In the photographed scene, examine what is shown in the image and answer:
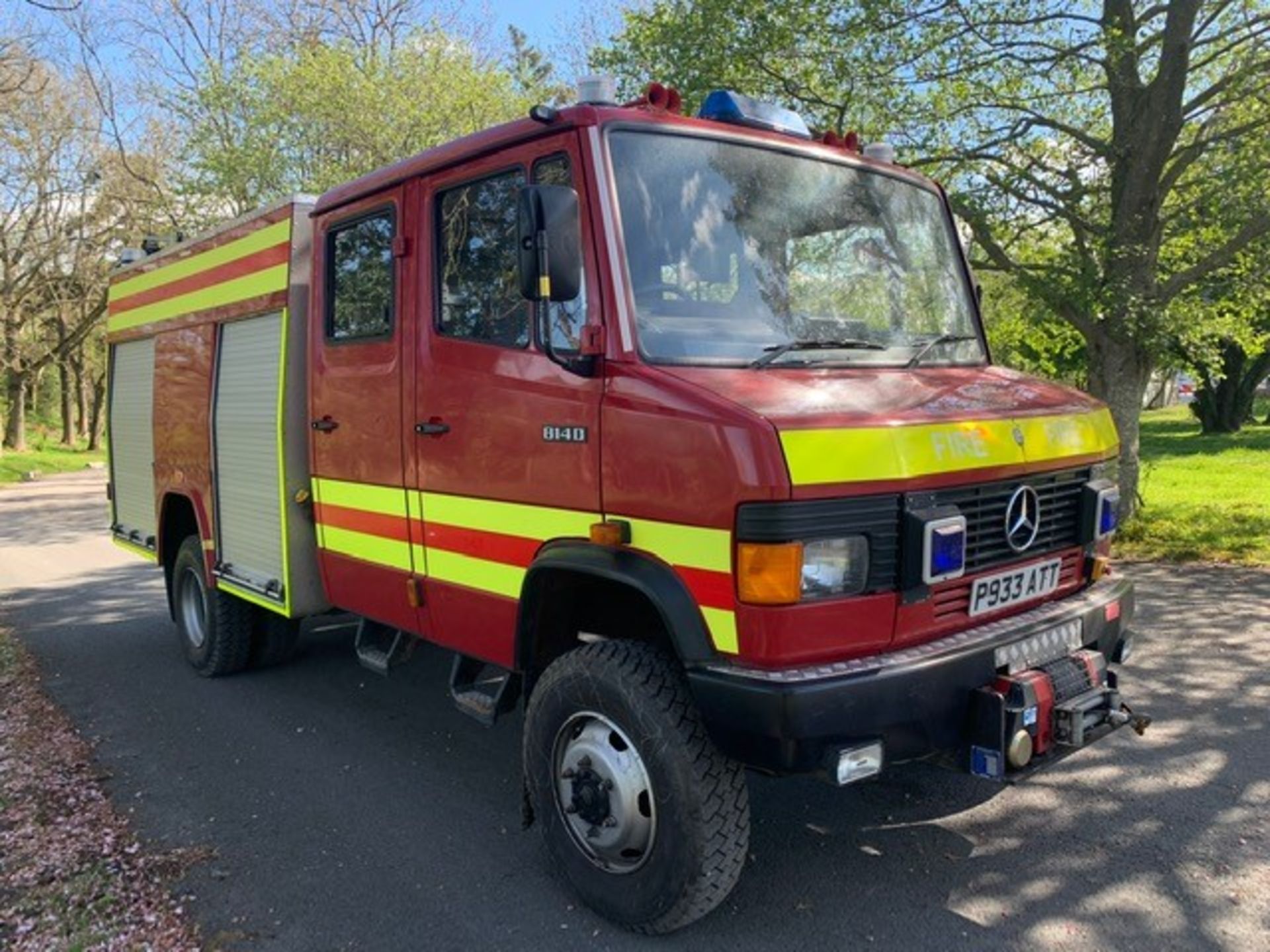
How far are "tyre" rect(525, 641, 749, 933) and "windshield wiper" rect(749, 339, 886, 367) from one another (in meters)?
1.04

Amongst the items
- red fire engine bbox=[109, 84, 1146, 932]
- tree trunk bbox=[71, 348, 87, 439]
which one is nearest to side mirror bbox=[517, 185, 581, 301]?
red fire engine bbox=[109, 84, 1146, 932]

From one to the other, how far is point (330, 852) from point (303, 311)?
8.57 ft

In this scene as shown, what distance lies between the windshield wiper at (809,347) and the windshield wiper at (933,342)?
5.6 inches

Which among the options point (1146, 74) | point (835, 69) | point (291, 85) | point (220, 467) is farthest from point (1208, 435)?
point (220, 467)

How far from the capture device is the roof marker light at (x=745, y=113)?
3.70m

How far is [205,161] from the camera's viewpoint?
18578mm

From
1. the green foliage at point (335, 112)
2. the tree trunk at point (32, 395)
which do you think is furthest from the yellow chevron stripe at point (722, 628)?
the tree trunk at point (32, 395)

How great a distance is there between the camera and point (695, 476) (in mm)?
2838

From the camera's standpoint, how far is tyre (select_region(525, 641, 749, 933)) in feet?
9.70

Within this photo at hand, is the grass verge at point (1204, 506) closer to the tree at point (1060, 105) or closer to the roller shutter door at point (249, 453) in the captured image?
the tree at point (1060, 105)

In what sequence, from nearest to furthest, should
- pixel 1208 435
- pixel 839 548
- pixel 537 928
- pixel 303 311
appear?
pixel 839 548, pixel 537 928, pixel 303 311, pixel 1208 435

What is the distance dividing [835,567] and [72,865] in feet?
10.2

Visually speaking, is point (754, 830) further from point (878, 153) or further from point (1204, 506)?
point (1204, 506)

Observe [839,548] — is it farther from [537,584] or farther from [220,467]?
[220,467]
